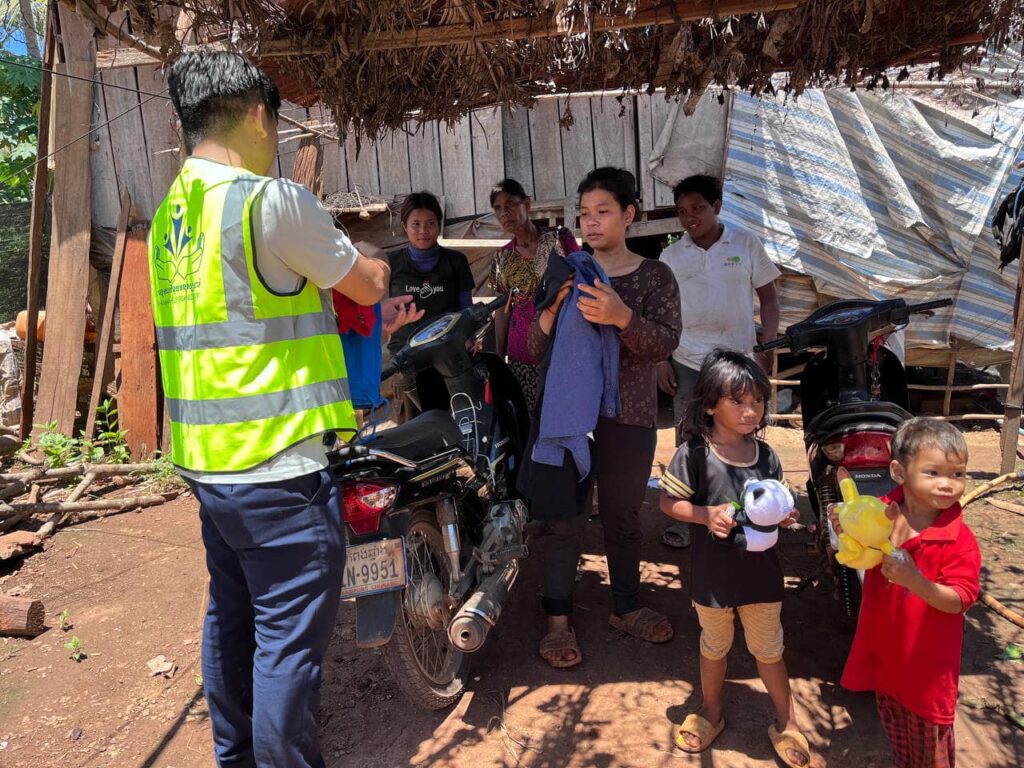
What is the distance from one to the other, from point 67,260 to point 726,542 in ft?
19.4

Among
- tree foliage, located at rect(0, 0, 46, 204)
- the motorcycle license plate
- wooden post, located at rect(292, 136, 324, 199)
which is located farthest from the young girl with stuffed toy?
tree foliage, located at rect(0, 0, 46, 204)

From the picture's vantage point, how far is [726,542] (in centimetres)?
229

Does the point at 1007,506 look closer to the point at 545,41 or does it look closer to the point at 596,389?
the point at 596,389

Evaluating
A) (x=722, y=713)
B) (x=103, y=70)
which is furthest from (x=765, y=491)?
(x=103, y=70)

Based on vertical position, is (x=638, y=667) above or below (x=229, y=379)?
below

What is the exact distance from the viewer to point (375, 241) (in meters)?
6.72

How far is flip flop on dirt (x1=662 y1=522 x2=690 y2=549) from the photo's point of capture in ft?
13.1

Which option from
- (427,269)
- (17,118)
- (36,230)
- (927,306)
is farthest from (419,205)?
(17,118)

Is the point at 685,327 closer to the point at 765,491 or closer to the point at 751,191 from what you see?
the point at 765,491

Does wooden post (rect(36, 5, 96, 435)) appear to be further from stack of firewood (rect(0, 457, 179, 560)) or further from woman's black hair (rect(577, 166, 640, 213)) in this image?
woman's black hair (rect(577, 166, 640, 213))

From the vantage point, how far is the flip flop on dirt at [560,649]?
2883 millimetres

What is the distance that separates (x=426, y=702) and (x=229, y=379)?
1.48 meters

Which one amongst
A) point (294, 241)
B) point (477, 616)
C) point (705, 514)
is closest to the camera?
point (294, 241)

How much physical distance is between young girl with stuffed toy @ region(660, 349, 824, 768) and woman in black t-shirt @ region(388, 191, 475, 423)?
2.11 m
